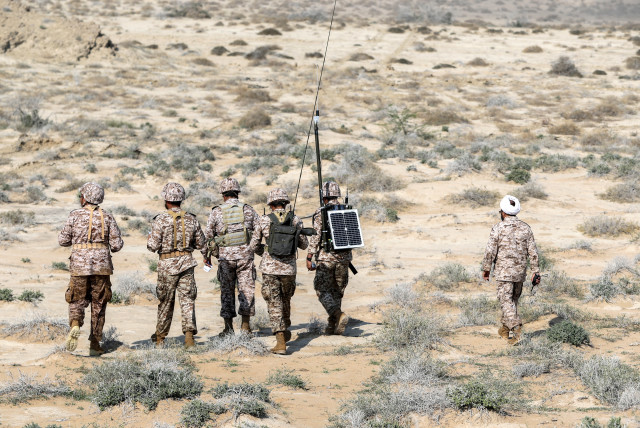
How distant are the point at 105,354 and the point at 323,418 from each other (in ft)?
9.66

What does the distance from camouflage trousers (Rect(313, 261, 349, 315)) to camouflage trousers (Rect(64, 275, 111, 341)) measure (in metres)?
2.48

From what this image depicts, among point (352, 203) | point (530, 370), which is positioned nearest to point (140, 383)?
point (530, 370)

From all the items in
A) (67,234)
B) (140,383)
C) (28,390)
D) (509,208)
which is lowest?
(28,390)

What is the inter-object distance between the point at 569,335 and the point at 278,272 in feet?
10.7

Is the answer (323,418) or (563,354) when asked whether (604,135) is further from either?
(323,418)

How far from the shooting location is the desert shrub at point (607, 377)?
5.81 metres

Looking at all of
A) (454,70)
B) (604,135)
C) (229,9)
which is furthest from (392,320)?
(229,9)

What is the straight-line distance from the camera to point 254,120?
985 inches

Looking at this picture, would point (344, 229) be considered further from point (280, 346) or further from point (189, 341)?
point (189, 341)

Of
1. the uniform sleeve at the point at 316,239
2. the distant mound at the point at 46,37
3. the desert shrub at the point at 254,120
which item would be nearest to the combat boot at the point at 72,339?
the uniform sleeve at the point at 316,239

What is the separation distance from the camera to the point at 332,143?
74.3 ft

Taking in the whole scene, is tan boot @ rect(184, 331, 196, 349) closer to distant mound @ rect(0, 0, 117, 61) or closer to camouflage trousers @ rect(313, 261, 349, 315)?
camouflage trousers @ rect(313, 261, 349, 315)

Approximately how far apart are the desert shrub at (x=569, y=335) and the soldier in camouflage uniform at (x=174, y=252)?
3.98 m

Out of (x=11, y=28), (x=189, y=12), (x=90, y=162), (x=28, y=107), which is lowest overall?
(x=90, y=162)
